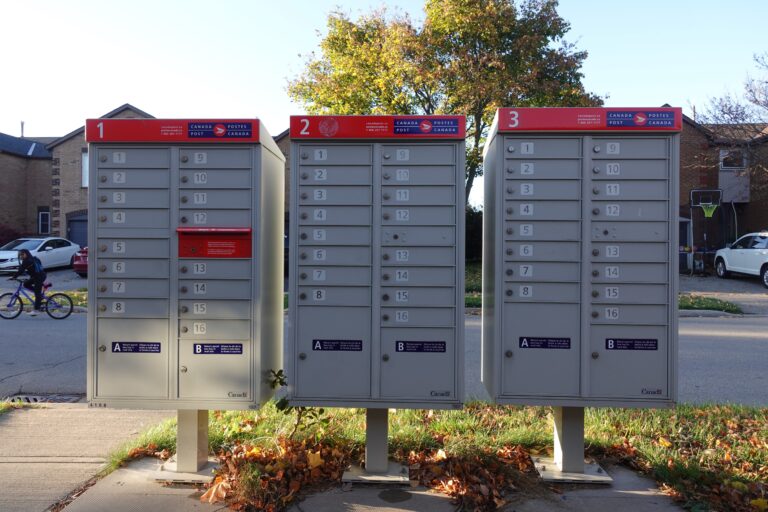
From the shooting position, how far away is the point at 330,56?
21.2m

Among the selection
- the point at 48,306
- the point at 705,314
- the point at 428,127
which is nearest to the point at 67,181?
the point at 48,306

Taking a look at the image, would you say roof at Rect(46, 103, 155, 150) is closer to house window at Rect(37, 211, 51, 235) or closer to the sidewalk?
house window at Rect(37, 211, 51, 235)

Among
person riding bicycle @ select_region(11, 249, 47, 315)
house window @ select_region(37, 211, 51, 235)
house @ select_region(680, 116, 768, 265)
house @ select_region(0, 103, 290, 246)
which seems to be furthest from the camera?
house window @ select_region(37, 211, 51, 235)

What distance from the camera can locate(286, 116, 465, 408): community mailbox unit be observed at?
4242 millimetres

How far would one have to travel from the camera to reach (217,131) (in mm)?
4289

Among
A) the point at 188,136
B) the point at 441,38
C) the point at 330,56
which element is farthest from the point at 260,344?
the point at 330,56

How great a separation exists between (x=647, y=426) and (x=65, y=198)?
2957 cm

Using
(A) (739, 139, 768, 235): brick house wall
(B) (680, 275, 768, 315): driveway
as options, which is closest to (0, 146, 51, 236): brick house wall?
(B) (680, 275, 768, 315): driveway

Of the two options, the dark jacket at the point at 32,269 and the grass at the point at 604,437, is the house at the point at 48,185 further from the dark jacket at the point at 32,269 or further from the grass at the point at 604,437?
the grass at the point at 604,437

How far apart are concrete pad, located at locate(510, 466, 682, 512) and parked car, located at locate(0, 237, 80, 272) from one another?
75.0 ft

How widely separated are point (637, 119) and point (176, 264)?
3410mm

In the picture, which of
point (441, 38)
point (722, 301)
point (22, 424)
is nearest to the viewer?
point (22, 424)

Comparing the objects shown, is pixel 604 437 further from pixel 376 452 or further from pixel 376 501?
pixel 376 501

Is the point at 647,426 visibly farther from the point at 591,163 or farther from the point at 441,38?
the point at 441,38
